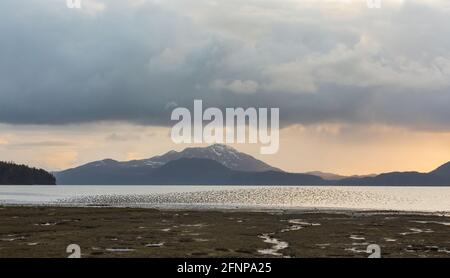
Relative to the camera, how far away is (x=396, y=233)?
71.1 metres

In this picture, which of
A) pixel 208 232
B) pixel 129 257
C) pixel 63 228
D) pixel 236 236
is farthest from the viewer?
pixel 63 228

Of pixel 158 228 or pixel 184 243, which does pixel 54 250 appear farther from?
pixel 158 228

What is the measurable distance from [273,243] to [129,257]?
60.0ft

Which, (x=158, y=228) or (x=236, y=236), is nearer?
(x=236, y=236)

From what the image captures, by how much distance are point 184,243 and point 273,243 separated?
9886 millimetres

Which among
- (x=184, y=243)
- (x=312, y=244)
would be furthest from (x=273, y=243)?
(x=184, y=243)

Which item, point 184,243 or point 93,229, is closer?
point 184,243
